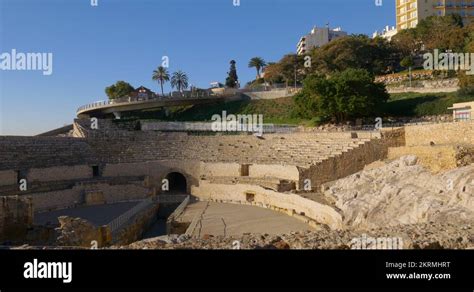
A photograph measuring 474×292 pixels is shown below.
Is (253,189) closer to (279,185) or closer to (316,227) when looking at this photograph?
(279,185)

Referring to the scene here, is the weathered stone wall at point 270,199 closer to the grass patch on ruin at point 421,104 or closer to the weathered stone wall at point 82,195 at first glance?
the weathered stone wall at point 82,195

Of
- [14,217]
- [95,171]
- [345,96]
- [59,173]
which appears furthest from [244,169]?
[14,217]

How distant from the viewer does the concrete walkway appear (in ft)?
56.7

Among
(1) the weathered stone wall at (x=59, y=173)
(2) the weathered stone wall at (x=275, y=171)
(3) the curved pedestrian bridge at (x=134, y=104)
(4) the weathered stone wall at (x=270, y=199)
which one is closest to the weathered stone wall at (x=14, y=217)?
(1) the weathered stone wall at (x=59, y=173)

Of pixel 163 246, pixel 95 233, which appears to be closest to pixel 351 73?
pixel 95 233

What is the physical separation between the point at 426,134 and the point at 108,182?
59.6 ft

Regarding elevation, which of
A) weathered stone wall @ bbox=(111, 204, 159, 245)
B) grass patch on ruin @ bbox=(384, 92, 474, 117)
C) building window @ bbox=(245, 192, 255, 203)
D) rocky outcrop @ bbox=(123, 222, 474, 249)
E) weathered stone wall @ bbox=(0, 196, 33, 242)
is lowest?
weathered stone wall @ bbox=(111, 204, 159, 245)

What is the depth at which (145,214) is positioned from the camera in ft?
71.9

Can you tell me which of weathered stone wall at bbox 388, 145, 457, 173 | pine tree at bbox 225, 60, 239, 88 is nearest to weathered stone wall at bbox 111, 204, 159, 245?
weathered stone wall at bbox 388, 145, 457, 173

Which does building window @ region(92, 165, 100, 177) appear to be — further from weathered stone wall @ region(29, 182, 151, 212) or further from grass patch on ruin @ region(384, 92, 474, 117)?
grass patch on ruin @ region(384, 92, 474, 117)

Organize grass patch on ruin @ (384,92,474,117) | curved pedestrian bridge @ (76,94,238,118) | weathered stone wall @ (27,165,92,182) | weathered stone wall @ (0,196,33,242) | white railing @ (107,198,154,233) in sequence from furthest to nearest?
1. curved pedestrian bridge @ (76,94,238,118)
2. grass patch on ruin @ (384,92,474,117)
3. weathered stone wall @ (27,165,92,182)
4. white railing @ (107,198,154,233)
5. weathered stone wall @ (0,196,33,242)

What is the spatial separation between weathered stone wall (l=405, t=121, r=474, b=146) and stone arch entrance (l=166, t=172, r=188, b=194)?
15169mm

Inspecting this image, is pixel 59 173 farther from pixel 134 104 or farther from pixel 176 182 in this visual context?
pixel 134 104

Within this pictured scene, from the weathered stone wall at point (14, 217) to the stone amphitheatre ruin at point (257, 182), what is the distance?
1.4 inches
